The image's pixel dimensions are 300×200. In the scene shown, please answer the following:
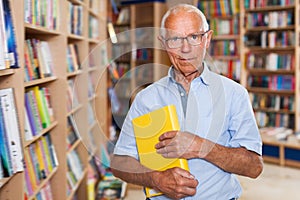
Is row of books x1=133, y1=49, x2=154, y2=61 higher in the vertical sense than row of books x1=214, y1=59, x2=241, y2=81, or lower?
higher

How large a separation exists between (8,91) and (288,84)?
13.4 ft

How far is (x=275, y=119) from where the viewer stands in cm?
501

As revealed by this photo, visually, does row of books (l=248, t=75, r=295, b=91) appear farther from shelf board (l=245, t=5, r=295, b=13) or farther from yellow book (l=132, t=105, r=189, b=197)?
yellow book (l=132, t=105, r=189, b=197)

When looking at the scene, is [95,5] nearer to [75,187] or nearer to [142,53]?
[75,187]

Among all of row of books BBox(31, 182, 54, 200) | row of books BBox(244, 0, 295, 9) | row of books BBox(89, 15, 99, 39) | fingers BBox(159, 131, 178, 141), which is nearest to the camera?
fingers BBox(159, 131, 178, 141)

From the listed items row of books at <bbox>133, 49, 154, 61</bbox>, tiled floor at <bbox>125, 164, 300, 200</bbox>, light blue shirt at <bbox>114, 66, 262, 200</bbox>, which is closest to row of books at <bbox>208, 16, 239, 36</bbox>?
tiled floor at <bbox>125, 164, 300, 200</bbox>

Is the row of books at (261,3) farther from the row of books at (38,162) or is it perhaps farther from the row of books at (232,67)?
the row of books at (38,162)

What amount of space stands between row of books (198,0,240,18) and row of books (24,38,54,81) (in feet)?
10.9

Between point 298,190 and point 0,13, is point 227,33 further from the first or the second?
point 0,13

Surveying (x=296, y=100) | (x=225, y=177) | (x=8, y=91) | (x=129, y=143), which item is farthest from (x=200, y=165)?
(x=296, y=100)

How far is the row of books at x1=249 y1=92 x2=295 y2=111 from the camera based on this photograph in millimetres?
4855

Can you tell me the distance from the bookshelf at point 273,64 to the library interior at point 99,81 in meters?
0.01

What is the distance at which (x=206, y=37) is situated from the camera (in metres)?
1.11

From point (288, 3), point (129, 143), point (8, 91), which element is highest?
point (288, 3)
